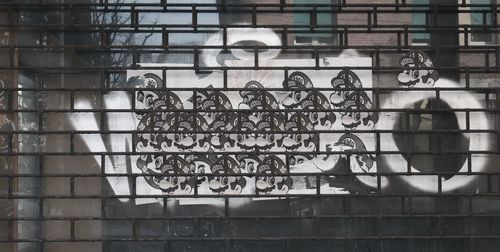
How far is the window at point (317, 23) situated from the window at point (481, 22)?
51.2 inches

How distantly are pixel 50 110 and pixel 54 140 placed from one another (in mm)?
271

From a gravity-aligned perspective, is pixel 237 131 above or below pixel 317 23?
below

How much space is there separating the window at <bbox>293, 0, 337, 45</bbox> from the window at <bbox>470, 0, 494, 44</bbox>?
1.30 m

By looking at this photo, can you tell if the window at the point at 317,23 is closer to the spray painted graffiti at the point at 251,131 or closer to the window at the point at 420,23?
the spray painted graffiti at the point at 251,131

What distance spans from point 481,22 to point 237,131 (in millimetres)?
2516

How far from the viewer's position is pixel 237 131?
601cm

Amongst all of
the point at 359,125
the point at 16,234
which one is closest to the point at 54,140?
the point at 16,234

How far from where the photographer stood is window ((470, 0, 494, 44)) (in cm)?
628

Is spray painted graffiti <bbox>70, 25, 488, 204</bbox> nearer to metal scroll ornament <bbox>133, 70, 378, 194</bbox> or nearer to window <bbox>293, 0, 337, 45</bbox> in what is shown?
metal scroll ornament <bbox>133, 70, 378, 194</bbox>

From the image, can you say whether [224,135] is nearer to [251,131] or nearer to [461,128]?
[251,131]

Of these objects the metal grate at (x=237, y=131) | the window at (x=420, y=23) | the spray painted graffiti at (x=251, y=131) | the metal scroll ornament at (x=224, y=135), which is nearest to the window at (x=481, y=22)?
the metal grate at (x=237, y=131)

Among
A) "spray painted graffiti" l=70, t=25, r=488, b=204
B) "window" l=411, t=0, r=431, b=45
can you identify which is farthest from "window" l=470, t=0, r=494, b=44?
"spray painted graffiti" l=70, t=25, r=488, b=204

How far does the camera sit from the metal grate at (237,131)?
6004 millimetres

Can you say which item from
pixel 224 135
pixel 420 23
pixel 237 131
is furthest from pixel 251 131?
pixel 420 23
